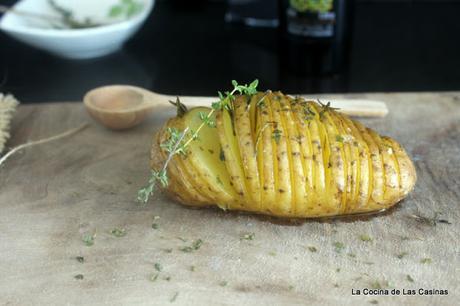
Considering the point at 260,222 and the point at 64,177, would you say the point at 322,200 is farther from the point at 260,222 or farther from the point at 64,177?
the point at 64,177

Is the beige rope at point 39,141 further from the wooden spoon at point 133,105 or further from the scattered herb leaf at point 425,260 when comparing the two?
the scattered herb leaf at point 425,260

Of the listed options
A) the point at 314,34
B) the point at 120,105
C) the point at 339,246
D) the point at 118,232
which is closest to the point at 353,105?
the point at 314,34

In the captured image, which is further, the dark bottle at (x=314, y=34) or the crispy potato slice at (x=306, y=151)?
the dark bottle at (x=314, y=34)


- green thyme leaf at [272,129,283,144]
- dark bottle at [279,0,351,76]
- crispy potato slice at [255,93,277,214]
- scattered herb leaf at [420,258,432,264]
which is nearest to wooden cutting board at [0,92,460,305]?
scattered herb leaf at [420,258,432,264]

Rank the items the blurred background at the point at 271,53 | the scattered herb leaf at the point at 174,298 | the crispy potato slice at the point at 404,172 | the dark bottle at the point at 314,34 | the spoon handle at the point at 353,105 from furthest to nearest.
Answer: the blurred background at the point at 271,53 < the dark bottle at the point at 314,34 < the spoon handle at the point at 353,105 < the crispy potato slice at the point at 404,172 < the scattered herb leaf at the point at 174,298

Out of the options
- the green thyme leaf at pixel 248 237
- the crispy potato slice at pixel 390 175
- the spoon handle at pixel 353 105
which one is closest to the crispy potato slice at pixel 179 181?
the green thyme leaf at pixel 248 237

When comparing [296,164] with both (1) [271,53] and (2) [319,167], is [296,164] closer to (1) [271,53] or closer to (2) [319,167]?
(2) [319,167]
